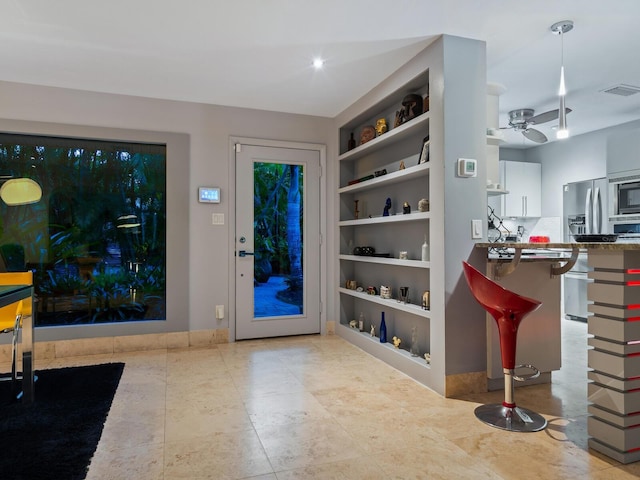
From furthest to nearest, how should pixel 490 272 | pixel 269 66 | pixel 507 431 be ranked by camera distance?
1. pixel 269 66
2. pixel 490 272
3. pixel 507 431

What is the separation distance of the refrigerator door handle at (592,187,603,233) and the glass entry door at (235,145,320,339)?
12.1 ft

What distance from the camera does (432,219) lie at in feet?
10.1

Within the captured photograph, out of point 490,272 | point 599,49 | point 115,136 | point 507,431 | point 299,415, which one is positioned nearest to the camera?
point 507,431

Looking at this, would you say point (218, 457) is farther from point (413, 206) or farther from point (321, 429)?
point (413, 206)

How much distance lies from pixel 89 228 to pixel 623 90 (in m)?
5.56

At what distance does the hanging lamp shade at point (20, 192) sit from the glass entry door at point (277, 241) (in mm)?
1927

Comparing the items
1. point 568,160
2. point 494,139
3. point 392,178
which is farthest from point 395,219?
point 568,160

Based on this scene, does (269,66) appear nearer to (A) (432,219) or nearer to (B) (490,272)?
(A) (432,219)

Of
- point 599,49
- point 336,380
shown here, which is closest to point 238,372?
point 336,380

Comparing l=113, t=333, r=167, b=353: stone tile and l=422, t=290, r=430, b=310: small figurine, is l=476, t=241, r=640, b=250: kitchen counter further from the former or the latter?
l=113, t=333, r=167, b=353: stone tile

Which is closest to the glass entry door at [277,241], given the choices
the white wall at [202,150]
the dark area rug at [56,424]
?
the white wall at [202,150]

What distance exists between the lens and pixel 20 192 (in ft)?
13.1

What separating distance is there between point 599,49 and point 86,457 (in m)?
4.40

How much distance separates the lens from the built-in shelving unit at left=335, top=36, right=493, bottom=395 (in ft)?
9.85
